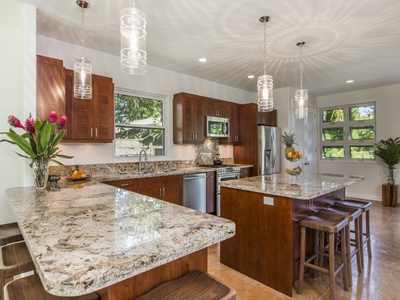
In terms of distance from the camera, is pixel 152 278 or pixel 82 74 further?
pixel 82 74

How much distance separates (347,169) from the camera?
6320mm

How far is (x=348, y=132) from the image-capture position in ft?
20.8

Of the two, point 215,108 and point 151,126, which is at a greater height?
point 215,108

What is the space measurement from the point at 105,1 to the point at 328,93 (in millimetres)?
6108

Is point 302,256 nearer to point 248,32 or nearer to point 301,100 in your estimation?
point 301,100

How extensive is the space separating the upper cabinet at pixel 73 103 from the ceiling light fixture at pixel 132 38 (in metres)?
1.41

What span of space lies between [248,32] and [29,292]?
3234 millimetres

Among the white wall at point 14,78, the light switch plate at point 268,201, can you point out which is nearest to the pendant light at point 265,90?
the light switch plate at point 268,201

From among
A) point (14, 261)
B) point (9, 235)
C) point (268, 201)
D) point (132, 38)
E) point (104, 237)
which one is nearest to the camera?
point (104, 237)

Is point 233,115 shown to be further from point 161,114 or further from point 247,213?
point 247,213

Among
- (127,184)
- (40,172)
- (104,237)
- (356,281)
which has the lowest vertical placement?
(356,281)

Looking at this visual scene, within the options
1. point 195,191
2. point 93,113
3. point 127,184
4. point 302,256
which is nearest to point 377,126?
point 195,191

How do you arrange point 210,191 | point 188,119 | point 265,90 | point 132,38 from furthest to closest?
point 188,119 < point 210,191 < point 265,90 < point 132,38

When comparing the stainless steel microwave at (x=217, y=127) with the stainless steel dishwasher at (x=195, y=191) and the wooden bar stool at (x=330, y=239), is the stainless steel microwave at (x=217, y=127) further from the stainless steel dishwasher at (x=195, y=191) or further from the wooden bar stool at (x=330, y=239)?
the wooden bar stool at (x=330, y=239)
